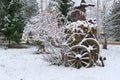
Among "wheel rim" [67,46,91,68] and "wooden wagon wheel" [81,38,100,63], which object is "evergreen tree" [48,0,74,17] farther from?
"wheel rim" [67,46,91,68]

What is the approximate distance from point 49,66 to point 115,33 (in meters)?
21.6

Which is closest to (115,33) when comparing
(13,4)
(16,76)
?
(13,4)

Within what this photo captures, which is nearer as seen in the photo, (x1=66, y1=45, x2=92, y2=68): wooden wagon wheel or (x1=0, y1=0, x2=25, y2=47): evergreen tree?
(x1=66, y1=45, x2=92, y2=68): wooden wagon wheel

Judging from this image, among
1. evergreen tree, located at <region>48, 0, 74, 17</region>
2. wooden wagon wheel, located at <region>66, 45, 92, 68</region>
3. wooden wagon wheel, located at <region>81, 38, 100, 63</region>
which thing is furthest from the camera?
evergreen tree, located at <region>48, 0, 74, 17</region>

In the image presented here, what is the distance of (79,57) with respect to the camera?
13266 mm

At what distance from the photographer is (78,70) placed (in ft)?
41.7

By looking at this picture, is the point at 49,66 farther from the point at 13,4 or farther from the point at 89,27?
the point at 13,4

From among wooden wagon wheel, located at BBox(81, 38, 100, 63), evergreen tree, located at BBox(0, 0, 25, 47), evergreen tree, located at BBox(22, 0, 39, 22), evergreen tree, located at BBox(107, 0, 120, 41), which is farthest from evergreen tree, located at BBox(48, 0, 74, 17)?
wooden wagon wheel, located at BBox(81, 38, 100, 63)

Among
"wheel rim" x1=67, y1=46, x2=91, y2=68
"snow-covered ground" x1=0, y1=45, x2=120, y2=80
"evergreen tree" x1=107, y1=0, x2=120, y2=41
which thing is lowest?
"snow-covered ground" x1=0, y1=45, x2=120, y2=80

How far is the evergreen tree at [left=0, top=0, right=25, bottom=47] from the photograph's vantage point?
25531mm

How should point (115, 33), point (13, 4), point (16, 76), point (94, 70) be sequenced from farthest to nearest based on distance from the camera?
point (115, 33) → point (13, 4) → point (94, 70) → point (16, 76)

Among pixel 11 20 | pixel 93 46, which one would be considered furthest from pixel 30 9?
pixel 93 46

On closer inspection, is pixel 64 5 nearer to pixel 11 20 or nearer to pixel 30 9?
pixel 11 20

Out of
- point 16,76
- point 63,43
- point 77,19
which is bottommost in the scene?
point 16,76
